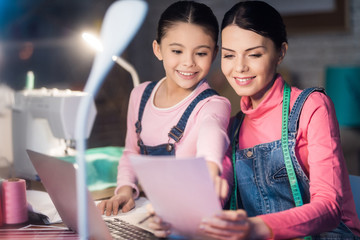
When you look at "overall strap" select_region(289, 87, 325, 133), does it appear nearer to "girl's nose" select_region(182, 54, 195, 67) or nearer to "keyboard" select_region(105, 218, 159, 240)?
"girl's nose" select_region(182, 54, 195, 67)

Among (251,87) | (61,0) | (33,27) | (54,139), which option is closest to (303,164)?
(251,87)

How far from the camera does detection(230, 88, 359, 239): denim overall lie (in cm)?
104

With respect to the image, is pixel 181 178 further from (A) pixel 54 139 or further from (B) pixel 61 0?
(B) pixel 61 0

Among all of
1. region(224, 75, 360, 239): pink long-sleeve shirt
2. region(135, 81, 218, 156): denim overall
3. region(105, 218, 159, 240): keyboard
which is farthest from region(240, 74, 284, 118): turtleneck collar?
region(105, 218, 159, 240): keyboard

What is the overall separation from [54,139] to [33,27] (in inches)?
67.9

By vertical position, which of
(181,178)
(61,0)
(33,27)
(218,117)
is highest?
(61,0)

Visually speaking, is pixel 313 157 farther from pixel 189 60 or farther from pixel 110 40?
pixel 110 40

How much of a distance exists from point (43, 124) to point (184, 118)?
0.58 metres

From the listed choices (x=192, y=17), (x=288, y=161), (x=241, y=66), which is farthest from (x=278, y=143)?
(x=192, y=17)

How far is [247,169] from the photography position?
112 centimetres

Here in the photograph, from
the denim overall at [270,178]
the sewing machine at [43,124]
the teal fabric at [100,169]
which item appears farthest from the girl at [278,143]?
the sewing machine at [43,124]

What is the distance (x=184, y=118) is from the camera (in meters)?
1.08

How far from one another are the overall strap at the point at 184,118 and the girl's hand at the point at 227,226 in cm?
33

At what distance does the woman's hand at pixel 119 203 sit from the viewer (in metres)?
1.11
